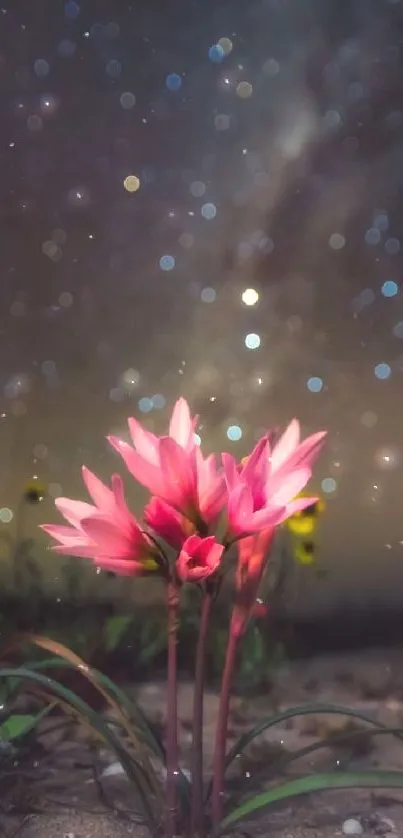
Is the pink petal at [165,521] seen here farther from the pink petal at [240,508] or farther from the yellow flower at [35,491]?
the yellow flower at [35,491]

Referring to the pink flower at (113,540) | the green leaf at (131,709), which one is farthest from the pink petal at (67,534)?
the green leaf at (131,709)

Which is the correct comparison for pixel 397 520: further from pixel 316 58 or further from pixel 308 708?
pixel 316 58

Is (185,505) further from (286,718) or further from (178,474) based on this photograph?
(286,718)

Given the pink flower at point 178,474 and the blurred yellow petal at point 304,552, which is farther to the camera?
the blurred yellow petal at point 304,552

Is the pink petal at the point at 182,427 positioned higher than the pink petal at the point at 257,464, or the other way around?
the pink petal at the point at 182,427

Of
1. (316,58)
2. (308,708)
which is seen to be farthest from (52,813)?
(316,58)

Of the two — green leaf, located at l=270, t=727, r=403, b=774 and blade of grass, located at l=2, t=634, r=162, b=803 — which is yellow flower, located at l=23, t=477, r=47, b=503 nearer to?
blade of grass, located at l=2, t=634, r=162, b=803

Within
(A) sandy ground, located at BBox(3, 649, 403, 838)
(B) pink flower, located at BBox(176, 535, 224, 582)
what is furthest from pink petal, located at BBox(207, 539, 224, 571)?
(A) sandy ground, located at BBox(3, 649, 403, 838)
